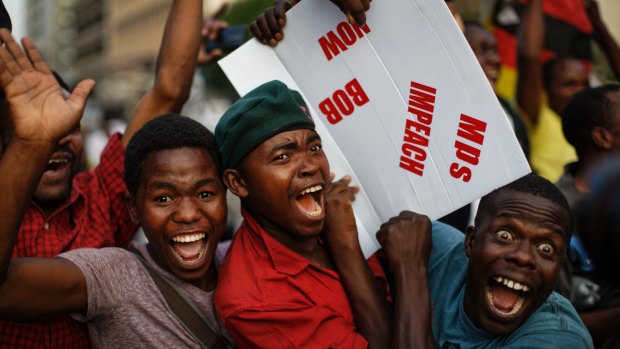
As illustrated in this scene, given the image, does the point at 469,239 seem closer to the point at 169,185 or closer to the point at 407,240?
the point at 407,240

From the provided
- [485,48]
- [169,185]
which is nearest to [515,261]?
[169,185]

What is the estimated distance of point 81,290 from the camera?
278 centimetres

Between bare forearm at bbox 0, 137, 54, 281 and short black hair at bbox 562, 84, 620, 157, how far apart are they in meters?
2.74

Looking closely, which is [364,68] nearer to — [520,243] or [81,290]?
[520,243]

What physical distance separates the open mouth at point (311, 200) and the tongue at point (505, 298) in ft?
2.53

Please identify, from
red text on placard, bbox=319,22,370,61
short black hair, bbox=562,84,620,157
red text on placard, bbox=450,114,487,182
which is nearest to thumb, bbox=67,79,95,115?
red text on placard, bbox=319,22,370,61

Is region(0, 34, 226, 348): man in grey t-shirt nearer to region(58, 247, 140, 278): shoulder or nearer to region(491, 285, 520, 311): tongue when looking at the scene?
region(58, 247, 140, 278): shoulder

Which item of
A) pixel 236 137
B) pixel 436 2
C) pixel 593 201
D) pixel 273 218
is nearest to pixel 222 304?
pixel 273 218

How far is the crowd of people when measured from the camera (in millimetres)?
2672

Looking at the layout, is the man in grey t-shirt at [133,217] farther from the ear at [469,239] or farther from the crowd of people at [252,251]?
the ear at [469,239]

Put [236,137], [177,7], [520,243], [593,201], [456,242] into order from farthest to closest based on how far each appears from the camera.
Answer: [177,7]
[456,242]
[236,137]
[520,243]
[593,201]

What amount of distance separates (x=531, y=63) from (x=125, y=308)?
378cm

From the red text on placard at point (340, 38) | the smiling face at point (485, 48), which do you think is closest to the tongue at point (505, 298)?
the red text on placard at point (340, 38)

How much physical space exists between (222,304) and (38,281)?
0.68 meters
